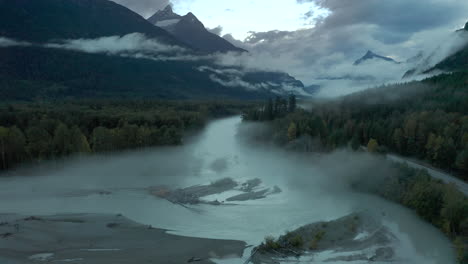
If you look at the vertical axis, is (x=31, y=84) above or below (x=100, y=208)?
above

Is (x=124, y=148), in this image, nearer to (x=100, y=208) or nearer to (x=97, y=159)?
(x=97, y=159)

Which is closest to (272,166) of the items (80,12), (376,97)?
(376,97)

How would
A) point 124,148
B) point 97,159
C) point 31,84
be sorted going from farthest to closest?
point 31,84, point 124,148, point 97,159

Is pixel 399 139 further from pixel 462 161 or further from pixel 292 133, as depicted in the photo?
pixel 292 133

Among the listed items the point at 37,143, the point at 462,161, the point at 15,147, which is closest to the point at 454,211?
the point at 462,161

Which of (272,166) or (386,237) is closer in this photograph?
(386,237)

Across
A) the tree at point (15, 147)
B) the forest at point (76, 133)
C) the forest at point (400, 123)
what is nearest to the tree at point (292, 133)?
the forest at point (400, 123)
